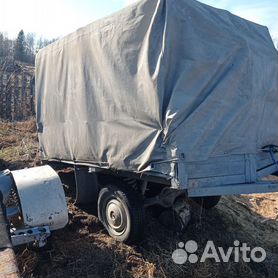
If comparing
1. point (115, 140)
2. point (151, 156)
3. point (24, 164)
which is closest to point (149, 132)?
point (151, 156)

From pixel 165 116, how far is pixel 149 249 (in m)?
2.07

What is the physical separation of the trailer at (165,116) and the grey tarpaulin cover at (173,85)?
0.5 inches

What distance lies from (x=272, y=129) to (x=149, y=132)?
204 centimetres

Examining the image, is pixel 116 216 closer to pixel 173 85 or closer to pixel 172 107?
pixel 172 107

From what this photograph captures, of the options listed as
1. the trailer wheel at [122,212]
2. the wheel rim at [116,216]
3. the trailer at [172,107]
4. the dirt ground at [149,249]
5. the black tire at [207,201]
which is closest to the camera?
the trailer at [172,107]

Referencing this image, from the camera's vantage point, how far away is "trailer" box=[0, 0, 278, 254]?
15.8 feet

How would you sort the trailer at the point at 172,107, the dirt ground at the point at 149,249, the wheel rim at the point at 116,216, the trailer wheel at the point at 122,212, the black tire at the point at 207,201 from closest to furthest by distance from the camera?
the trailer at the point at 172,107 < the dirt ground at the point at 149,249 < the trailer wheel at the point at 122,212 < the wheel rim at the point at 116,216 < the black tire at the point at 207,201

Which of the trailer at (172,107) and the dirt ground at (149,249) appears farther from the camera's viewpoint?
the dirt ground at (149,249)

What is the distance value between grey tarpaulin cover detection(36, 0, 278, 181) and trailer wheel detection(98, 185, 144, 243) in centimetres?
44

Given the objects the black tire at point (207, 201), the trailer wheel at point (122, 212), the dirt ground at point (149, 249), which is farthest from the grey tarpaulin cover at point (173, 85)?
the black tire at point (207, 201)

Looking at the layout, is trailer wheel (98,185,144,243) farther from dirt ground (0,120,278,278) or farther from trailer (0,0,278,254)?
dirt ground (0,120,278,278)

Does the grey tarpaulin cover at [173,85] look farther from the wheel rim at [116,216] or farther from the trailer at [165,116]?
the wheel rim at [116,216]

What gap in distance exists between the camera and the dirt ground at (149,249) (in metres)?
5.20

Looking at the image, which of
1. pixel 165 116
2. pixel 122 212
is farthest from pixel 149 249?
pixel 165 116
